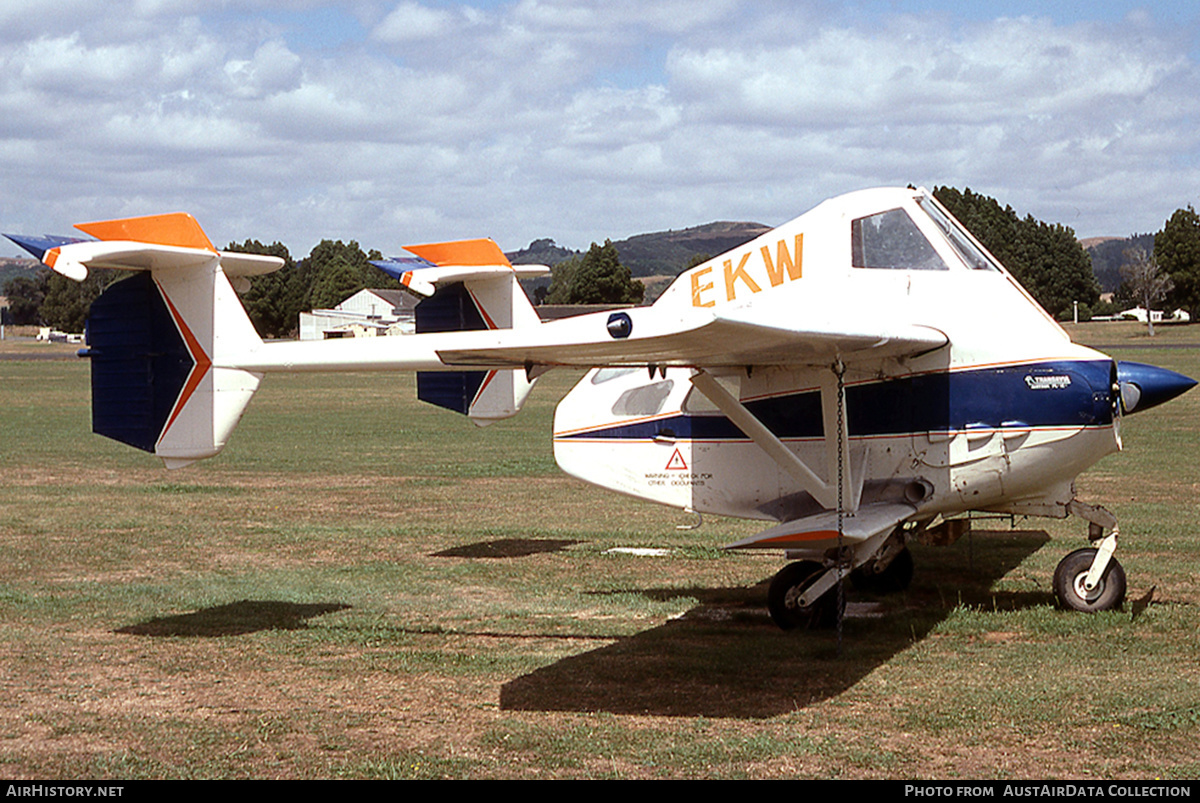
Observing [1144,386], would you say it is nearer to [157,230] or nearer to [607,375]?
[607,375]

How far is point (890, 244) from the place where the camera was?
31.0ft

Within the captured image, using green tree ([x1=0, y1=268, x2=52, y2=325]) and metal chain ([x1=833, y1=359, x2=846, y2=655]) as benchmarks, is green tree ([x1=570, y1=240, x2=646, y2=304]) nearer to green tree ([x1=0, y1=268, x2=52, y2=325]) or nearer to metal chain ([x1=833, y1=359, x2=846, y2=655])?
metal chain ([x1=833, y1=359, x2=846, y2=655])

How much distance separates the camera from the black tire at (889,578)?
37.3 feet

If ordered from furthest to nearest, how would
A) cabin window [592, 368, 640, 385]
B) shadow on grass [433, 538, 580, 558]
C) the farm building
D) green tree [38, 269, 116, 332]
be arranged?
1. green tree [38, 269, 116, 332]
2. the farm building
3. shadow on grass [433, 538, 580, 558]
4. cabin window [592, 368, 640, 385]

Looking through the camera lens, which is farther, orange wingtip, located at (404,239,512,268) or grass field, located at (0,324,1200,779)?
orange wingtip, located at (404,239,512,268)

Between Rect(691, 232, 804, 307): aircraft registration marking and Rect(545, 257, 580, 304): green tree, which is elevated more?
Rect(545, 257, 580, 304): green tree

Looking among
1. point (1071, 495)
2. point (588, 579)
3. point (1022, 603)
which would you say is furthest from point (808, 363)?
point (588, 579)

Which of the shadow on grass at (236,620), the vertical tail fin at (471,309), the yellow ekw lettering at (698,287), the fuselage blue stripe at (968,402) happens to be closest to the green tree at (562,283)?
the vertical tail fin at (471,309)

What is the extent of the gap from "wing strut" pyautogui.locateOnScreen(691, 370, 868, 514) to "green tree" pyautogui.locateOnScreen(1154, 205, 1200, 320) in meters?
92.6

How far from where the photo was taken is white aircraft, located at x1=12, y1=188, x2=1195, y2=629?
29.2ft

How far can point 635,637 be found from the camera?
9.62 m

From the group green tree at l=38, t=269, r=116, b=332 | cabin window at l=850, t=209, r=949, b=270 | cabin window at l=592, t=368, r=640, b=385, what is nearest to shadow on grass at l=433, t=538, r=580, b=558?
cabin window at l=592, t=368, r=640, b=385

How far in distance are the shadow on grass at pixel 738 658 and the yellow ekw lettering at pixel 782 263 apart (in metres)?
2.90
